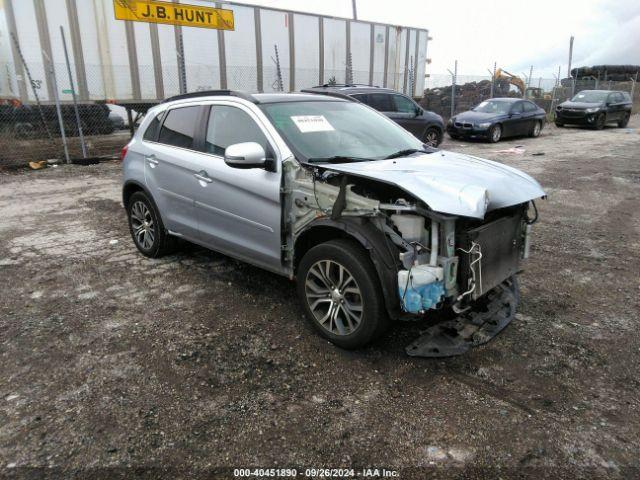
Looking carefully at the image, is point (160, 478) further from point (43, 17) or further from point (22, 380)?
point (43, 17)

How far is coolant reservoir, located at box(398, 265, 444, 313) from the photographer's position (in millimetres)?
2932

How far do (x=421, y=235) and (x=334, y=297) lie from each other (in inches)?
30.2

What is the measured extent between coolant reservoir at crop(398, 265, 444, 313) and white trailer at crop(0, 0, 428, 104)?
29.4ft

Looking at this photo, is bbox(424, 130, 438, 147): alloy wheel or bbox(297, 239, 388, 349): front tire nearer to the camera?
bbox(297, 239, 388, 349): front tire

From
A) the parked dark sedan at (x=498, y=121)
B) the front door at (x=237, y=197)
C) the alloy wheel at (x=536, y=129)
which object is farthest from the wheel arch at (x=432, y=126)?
the front door at (x=237, y=197)

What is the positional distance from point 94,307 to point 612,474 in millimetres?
3842

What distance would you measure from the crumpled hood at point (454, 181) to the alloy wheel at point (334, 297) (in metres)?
0.70

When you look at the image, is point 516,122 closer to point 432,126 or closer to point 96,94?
point 432,126

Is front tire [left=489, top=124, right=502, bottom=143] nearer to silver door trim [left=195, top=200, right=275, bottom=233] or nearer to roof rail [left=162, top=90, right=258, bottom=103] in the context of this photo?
roof rail [left=162, top=90, right=258, bottom=103]

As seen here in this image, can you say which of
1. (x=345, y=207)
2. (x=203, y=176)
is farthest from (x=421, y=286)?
(x=203, y=176)

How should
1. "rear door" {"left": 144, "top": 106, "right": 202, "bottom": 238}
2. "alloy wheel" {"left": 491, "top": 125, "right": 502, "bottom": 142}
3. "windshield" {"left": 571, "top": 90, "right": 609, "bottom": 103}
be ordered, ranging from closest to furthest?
"rear door" {"left": 144, "top": 106, "right": 202, "bottom": 238}
"alloy wheel" {"left": 491, "top": 125, "right": 502, "bottom": 142}
"windshield" {"left": 571, "top": 90, "right": 609, "bottom": 103}

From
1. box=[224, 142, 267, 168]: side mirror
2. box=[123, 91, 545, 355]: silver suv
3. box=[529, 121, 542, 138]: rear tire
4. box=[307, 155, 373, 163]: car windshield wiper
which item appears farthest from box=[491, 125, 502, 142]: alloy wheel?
box=[224, 142, 267, 168]: side mirror

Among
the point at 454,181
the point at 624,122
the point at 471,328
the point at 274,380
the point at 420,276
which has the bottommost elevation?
the point at 274,380

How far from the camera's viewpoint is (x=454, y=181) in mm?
3131
